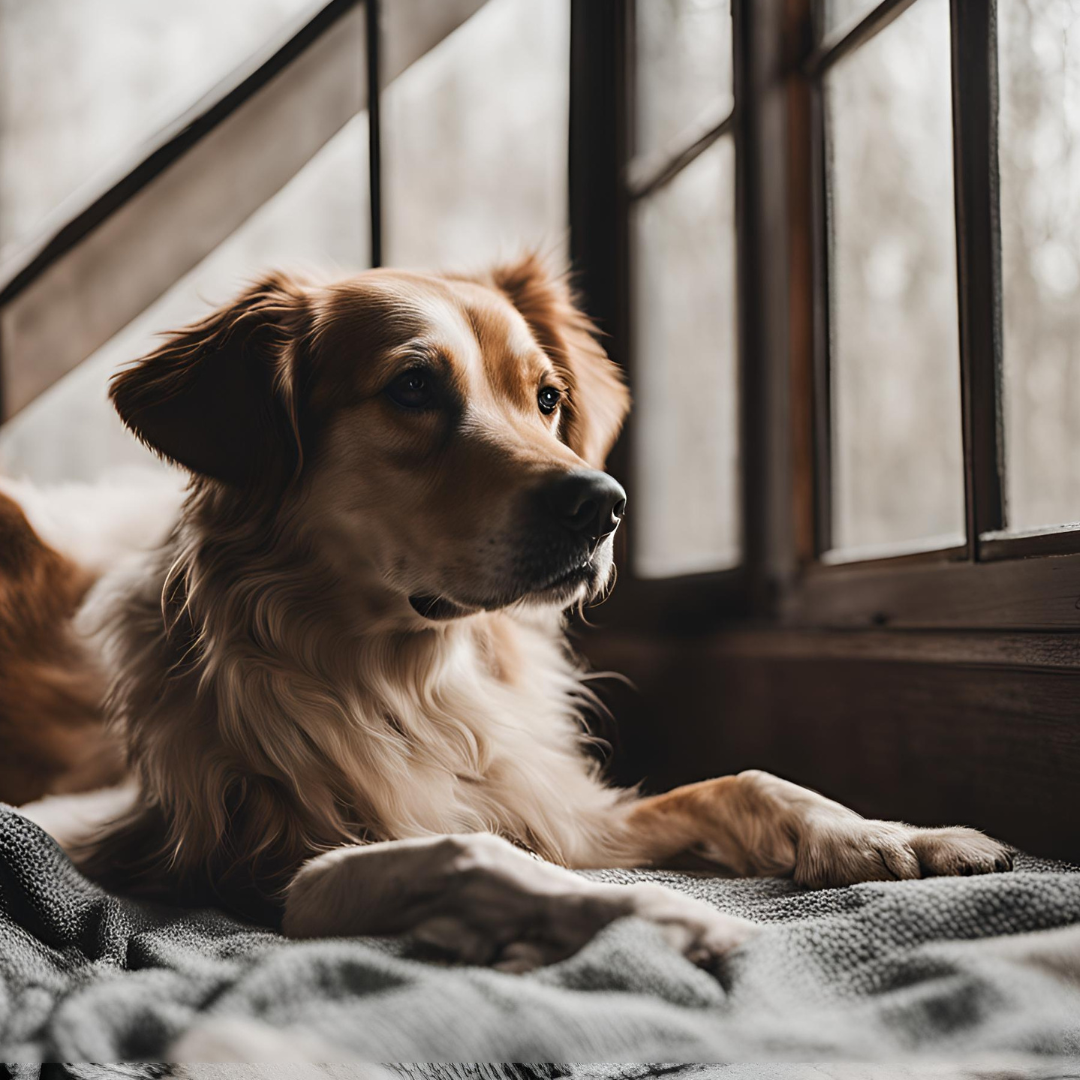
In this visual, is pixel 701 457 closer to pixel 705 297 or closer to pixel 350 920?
pixel 705 297

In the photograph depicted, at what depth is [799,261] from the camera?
1.77m

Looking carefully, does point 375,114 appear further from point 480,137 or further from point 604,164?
point 604,164

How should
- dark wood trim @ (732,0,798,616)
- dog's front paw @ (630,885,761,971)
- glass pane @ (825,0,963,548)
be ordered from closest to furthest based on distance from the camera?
dog's front paw @ (630,885,761,971)
glass pane @ (825,0,963,548)
dark wood trim @ (732,0,798,616)

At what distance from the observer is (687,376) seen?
7.25 ft

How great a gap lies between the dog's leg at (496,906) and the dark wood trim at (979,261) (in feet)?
2.36

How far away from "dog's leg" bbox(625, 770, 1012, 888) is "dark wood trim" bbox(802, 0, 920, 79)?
112 cm

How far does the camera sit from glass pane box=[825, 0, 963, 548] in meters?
1.42

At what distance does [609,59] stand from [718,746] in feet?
4.91

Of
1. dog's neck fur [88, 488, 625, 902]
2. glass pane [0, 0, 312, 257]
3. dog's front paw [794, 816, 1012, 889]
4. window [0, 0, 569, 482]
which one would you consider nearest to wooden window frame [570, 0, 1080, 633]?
window [0, 0, 569, 482]

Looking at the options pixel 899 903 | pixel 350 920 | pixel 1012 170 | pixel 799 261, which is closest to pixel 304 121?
pixel 799 261

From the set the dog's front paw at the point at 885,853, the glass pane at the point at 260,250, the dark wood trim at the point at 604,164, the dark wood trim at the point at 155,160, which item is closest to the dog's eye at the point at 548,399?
the dog's front paw at the point at 885,853

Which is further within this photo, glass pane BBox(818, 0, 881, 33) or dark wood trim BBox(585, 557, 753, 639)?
dark wood trim BBox(585, 557, 753, 639)

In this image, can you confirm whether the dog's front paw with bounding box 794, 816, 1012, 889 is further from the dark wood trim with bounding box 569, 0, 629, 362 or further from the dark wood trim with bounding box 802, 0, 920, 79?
the dark wood trim with bounding box 569, 0, 629, 362

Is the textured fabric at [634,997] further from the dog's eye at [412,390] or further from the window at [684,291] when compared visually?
the window at [684,291]
